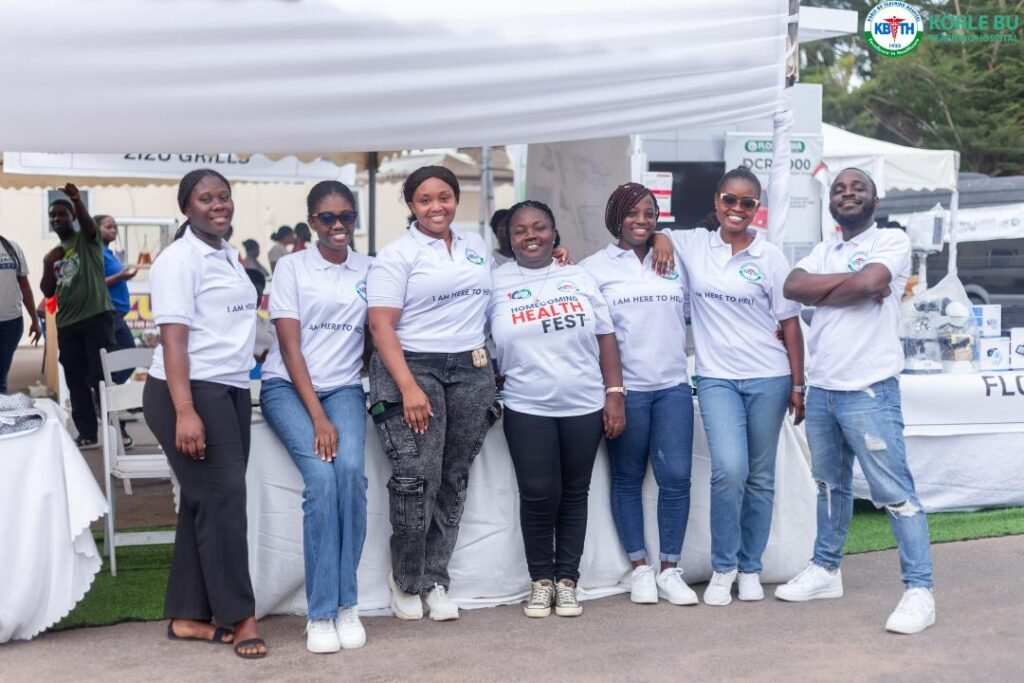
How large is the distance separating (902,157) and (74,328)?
8036mm

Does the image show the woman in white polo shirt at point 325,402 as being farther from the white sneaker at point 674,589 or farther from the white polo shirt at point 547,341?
the white sneaker at point 674,589

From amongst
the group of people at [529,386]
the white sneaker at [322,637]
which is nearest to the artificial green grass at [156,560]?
the group of people at [529,386]

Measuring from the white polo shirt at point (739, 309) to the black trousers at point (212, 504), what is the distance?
194 centimetres

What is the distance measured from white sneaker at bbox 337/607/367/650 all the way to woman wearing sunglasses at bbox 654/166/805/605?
1527 mm

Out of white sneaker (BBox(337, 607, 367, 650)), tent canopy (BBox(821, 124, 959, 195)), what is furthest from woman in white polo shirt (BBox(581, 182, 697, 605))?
tent canopy (BBox(821, 124, 959, 195))

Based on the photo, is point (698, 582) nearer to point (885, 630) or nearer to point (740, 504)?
point (740, 504)

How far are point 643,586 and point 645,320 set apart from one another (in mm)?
1151

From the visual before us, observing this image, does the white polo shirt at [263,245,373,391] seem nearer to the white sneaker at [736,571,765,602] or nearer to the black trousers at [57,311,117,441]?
the white sneaker at [736,571,765,602]

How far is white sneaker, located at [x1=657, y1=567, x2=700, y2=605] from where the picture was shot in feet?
17.2

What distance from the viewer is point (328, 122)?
475 centimetres

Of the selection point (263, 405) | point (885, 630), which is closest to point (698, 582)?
point (885, 630)

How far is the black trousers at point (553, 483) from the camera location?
197 inches

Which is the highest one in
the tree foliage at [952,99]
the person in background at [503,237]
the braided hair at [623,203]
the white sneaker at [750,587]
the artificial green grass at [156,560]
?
the tree foliage at [952,99]

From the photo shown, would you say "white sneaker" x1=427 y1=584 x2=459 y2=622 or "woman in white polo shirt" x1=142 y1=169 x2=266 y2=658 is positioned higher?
"woman in white polo shirt" x1=142 y1=169 x2=266 y2=658
